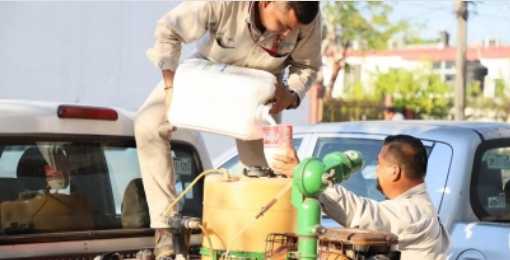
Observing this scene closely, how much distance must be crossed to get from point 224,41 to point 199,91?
37cm

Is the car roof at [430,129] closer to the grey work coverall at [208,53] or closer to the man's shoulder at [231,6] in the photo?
the grey work coverall at [208,53]

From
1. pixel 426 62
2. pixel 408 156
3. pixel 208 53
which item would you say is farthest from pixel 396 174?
pixel 426 62

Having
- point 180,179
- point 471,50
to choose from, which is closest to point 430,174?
point 180,179

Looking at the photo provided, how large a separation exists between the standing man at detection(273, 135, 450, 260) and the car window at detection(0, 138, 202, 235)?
118cm

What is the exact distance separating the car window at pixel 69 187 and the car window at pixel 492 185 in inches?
93.3

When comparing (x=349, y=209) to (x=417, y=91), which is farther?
(x=417, y=91)

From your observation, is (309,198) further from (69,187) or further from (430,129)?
(430,129)

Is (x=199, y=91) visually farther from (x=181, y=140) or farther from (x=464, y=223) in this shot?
(x=464, y=223)

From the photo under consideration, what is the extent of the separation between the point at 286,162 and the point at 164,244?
755 mm

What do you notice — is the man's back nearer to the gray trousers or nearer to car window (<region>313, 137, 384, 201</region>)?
the gray trousers

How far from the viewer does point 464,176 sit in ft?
20.0

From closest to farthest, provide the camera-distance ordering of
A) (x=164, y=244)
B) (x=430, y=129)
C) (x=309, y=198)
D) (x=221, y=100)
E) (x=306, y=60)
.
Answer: (x=309, y=198) < (x=221, y=100) < (x=164, y=244) < (x=306, y=60) < (x=430, y=129)

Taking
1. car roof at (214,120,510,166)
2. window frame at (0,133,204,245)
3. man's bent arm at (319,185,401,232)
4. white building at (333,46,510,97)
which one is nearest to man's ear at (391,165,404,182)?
man's bent arm at (319,185,401,232)

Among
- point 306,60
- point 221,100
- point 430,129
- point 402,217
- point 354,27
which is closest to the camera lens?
point 221,100
